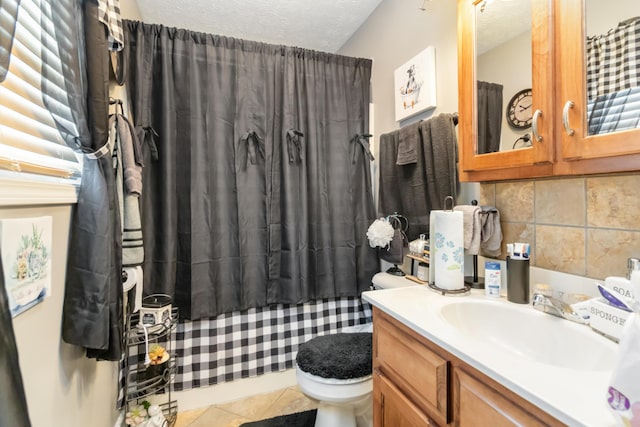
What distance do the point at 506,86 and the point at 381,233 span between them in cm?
92

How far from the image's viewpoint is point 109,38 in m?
1.10

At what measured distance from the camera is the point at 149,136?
1657 mm

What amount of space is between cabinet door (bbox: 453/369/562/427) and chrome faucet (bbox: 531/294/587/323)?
0.39 meters

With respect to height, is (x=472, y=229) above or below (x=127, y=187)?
below

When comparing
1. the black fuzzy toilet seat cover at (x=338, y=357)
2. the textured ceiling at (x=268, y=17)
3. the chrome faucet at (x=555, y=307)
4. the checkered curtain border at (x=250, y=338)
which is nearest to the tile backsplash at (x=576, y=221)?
the chrome faucet at (x=555, y=307)

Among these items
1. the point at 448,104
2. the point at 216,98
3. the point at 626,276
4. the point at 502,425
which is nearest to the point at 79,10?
the point at 216,98

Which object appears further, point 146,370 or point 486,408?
point 146,370

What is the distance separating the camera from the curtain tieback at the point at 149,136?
1.62m

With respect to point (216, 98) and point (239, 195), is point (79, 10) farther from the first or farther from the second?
point (239, 195)

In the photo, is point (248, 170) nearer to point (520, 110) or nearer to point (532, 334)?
point (520, 110)

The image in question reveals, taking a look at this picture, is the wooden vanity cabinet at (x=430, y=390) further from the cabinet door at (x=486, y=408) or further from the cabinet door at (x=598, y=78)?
the cabinet door at (x=598, y=78)

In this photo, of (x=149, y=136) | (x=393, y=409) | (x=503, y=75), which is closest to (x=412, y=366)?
(x=393, y=409)

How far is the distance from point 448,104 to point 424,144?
0.22m

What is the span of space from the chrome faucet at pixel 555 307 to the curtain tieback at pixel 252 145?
5.06 ft
